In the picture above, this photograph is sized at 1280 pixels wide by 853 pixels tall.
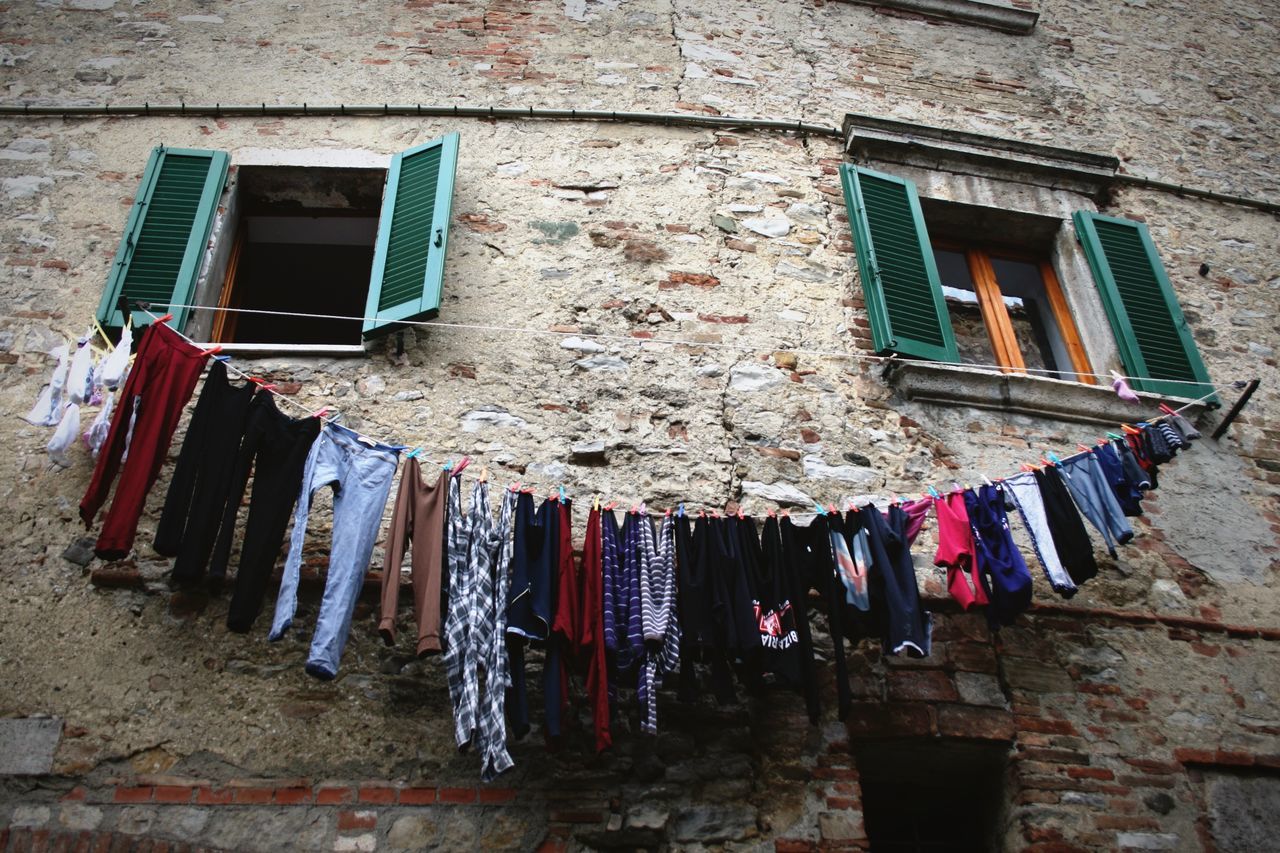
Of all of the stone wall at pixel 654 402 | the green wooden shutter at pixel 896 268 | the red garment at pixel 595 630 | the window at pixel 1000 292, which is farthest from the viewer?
the window at pixel 1000 292

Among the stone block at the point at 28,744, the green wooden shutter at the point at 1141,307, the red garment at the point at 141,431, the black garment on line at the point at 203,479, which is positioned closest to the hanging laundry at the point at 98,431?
the red garment at the point at 141,431

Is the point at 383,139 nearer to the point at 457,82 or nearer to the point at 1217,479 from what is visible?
the point at 457,82

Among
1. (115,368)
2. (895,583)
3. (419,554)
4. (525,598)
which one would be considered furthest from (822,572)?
(115,368)

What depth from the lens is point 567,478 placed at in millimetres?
4641

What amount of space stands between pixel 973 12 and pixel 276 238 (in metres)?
5.07

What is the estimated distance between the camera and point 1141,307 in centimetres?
Answer: 574

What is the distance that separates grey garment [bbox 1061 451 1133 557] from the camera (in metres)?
4.16

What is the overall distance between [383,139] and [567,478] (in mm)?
2569

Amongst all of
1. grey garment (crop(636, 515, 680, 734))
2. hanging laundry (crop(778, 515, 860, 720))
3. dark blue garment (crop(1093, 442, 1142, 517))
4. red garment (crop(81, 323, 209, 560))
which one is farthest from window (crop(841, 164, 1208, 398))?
red garment (crop(81, 323, 209, 560))

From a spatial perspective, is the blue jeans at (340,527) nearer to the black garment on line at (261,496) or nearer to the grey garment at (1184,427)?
the black garment on line at (261,496)

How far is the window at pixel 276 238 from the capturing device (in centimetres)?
504

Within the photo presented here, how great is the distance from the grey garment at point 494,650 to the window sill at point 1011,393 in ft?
7.74

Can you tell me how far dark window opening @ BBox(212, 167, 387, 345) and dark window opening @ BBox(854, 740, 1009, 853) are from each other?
355cm

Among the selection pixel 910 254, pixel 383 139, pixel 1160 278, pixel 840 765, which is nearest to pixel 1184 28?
pixel 1160 278
